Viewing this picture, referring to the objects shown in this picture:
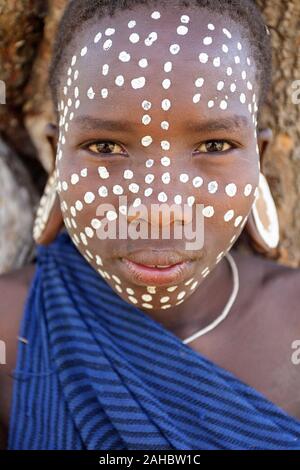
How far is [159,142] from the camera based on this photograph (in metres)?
1.32

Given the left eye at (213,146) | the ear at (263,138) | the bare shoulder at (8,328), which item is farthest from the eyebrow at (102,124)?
the bare shoulder at (8,328)

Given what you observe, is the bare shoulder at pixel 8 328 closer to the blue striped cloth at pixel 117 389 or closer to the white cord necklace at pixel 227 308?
the blue striped cloth at pixel 117 389

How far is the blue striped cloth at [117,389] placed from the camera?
1.57m

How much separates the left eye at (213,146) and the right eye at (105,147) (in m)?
0.15

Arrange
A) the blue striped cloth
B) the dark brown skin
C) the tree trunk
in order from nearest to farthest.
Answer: the blue striped cloth < the dark brown skin < the tree trunk

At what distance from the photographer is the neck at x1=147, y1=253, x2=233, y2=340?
1.70 meters

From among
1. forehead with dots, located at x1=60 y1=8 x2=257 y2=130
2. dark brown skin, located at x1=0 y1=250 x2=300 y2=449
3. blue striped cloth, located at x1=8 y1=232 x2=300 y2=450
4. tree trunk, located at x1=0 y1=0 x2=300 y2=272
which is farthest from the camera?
tree trunk, located at x1=0 y1=0 x2=300 y2=272

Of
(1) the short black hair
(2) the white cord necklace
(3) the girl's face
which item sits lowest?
(2) the white cord necklace

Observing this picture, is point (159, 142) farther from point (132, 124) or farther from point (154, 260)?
point (154, 260)

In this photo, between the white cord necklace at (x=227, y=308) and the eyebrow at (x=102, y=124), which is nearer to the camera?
the eyebrow at (x=102, y=124)

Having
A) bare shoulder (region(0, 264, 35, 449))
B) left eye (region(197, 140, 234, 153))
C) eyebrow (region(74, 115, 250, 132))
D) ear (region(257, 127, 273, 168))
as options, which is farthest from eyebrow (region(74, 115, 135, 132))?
bare shoulder (region(0, 264, 35, 449))

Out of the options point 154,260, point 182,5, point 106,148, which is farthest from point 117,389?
point 182,5

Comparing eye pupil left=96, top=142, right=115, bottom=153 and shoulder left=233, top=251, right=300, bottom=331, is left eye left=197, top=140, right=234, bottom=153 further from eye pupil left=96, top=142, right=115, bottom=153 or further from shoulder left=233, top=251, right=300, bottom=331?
shoulder left=233, top=251, right=300, bottom=331
